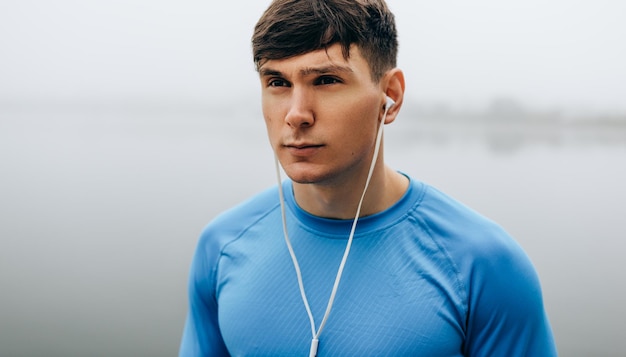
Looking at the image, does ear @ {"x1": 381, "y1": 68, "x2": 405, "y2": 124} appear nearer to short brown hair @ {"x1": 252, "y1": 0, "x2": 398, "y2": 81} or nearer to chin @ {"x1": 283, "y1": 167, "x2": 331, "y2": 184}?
short brown hair @ {"x1": 252, "y1": 0, "x2": 398, "y2": 81}

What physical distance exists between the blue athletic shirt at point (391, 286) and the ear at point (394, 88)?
0.14 m

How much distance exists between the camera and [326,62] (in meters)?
0.90

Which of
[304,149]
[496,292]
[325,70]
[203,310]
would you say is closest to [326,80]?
[325,70]

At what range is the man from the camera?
0.89 m

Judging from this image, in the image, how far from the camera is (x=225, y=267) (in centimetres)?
109

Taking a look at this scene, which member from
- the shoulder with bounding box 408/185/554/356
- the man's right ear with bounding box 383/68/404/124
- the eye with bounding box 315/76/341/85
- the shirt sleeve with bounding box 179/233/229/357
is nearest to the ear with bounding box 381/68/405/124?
the man's right ear with bounding box 383/68/404/124

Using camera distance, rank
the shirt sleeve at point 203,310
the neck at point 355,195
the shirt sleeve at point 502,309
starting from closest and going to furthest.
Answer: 1. the shirt sleeve at point 502,309
2. the neck at point 355,195
3. the shirt sleeve at point 203,310

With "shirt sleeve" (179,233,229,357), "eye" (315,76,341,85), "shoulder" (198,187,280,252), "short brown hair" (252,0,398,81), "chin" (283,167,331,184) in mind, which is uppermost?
"short brown hair" (252,0,398,81)

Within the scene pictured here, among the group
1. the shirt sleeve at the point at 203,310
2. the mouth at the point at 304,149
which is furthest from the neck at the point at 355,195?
the shirt sleeve at the point at 203,310

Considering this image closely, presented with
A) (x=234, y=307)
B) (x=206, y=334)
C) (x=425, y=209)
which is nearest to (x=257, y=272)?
(x=234, y=307)

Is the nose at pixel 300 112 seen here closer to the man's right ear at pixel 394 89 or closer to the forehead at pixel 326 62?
the forehead at pixel 326 62

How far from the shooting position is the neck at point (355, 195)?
99cm

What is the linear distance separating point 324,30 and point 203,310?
24.4 inches

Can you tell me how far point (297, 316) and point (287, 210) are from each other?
0.74 ft
